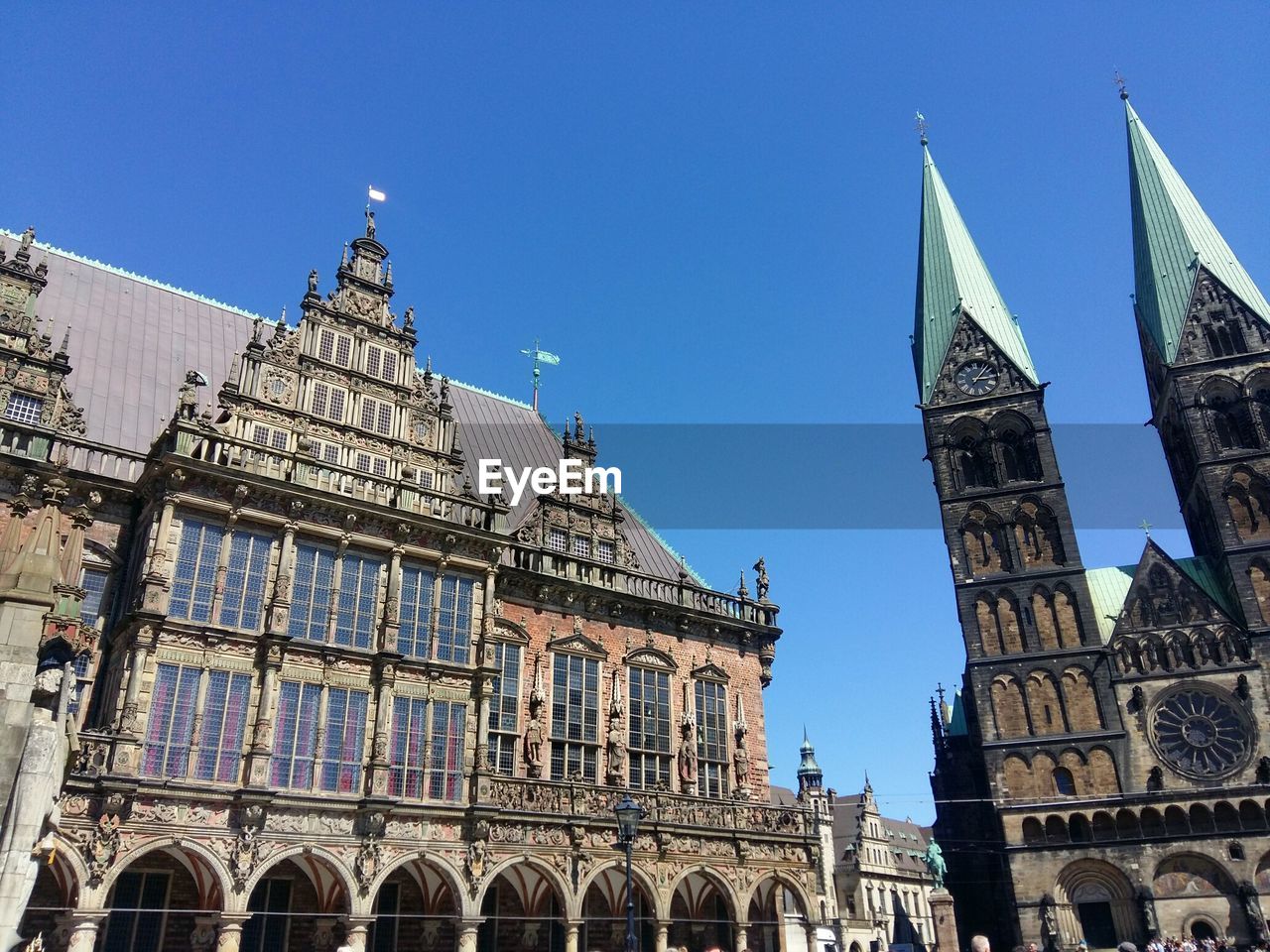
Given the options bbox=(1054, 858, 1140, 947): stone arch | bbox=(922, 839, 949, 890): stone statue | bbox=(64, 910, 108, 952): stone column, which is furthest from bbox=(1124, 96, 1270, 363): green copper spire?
bbox=(64, 910, 108, 952): stone column

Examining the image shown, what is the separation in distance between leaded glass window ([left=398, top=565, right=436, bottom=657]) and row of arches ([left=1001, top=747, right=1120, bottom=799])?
117 ft

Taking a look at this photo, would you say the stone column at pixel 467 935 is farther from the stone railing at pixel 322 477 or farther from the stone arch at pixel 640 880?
the stone railing at pixel 322 477

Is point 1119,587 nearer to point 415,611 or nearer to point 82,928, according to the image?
point 415,611

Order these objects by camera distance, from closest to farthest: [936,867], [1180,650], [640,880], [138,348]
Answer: [640,880] < [138,348] < [936,867] < [1180,650]

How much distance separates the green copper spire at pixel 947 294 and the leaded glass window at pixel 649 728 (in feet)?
118

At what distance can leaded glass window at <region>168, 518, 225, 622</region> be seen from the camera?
20.7 metres

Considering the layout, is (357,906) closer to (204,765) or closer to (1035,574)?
(204,765)

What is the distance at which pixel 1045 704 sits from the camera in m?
48.7

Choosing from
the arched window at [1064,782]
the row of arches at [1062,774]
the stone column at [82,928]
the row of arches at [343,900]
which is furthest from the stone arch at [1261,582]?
the stone column at [82,928]

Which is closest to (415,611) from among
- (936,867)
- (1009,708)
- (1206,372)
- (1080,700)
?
(936,867)

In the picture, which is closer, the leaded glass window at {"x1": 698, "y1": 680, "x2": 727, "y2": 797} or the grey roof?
the grey roof

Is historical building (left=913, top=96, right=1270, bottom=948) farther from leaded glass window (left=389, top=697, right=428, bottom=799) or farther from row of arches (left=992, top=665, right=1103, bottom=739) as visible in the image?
leaded glass window (left=389, top=697, right=428, bottom=799)

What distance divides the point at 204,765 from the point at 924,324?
174 ft

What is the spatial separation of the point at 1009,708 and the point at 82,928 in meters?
43.6
